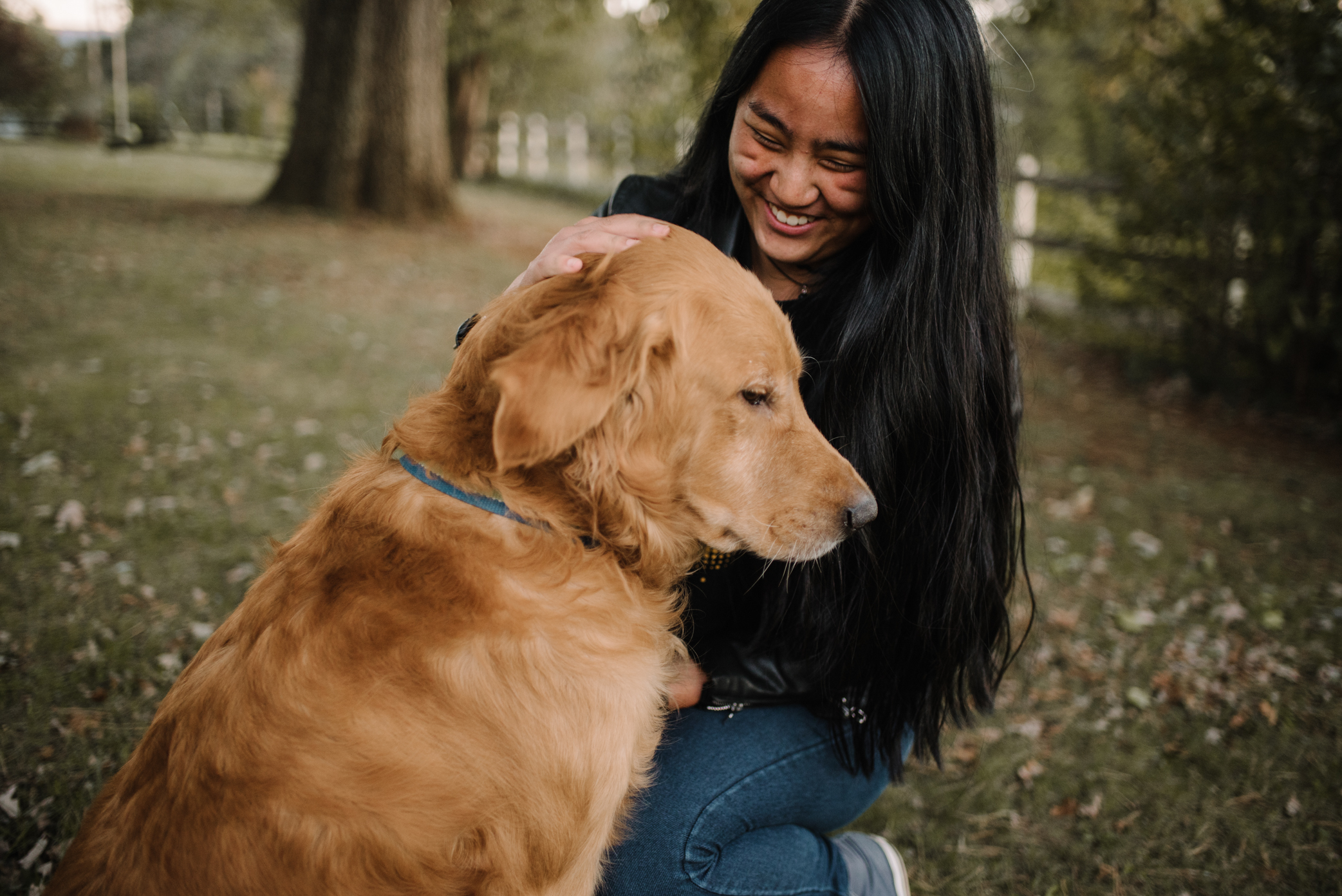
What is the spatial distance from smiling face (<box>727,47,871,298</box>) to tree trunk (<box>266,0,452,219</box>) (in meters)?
10.8

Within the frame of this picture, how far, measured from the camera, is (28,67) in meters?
27.0

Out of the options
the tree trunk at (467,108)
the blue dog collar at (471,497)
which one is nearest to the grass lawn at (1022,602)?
the blue dog collar at (471,497)

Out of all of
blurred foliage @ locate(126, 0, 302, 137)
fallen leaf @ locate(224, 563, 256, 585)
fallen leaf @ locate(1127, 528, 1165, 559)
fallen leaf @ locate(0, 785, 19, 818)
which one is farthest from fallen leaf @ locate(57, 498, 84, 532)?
blurred foliage @ locate(126, 0, 302, 137)

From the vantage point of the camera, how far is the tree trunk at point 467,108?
22.9 m

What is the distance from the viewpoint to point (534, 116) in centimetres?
2308

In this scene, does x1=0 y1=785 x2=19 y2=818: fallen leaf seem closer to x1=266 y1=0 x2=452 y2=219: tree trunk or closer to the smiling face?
the smiling face

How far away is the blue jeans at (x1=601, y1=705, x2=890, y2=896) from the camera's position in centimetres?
208

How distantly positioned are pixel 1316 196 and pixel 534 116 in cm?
2046

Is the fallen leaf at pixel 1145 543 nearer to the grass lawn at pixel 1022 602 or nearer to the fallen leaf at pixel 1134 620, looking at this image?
the grass lawn at pixel 1022 602

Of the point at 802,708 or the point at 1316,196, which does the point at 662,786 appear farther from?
the point at 1316,196

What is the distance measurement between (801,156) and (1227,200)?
630cm

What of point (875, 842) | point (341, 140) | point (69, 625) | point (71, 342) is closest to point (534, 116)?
point (341, 140)

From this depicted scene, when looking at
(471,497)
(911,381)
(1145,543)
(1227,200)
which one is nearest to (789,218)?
(911,381)

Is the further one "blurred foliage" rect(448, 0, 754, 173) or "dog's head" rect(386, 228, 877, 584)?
"blurred foliage" rect(448, 0, 754, 173)
